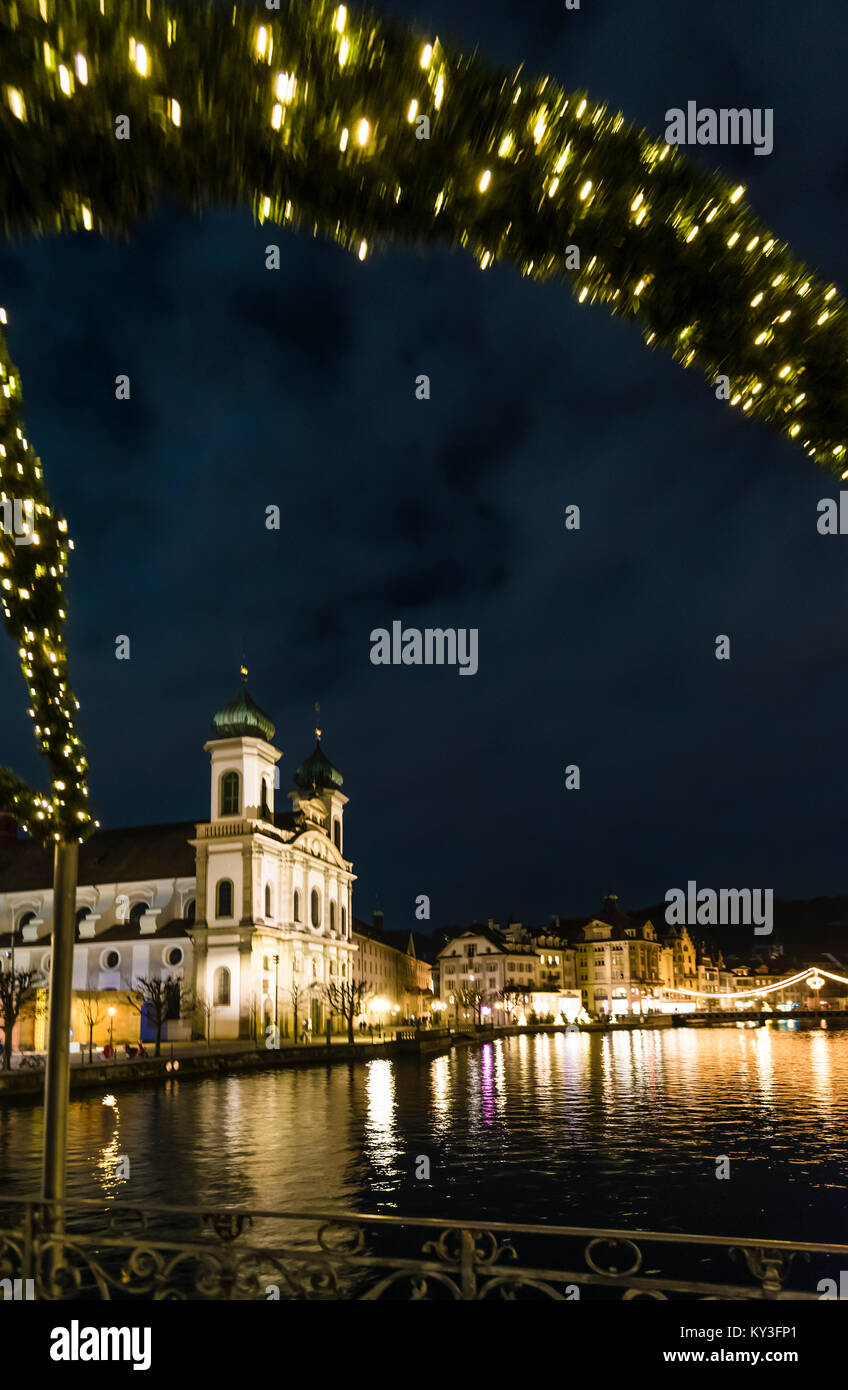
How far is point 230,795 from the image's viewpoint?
79.2m

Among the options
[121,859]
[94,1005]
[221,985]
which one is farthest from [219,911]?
[121,859]

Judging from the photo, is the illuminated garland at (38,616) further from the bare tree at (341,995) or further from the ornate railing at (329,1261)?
the bare tree at (341,995)

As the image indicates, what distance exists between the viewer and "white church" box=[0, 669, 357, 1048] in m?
74.0

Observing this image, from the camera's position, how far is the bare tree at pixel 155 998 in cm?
6700

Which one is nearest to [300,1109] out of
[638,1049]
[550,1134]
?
[550,1134]

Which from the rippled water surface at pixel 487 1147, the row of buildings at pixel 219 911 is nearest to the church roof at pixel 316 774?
the row of buildings at pixel 219 911

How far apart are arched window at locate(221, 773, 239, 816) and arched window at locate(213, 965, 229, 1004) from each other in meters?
11.2

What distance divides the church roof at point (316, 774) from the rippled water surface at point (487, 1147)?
46299 millimetres

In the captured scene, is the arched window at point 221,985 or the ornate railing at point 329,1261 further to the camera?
the arched window at point 221,985

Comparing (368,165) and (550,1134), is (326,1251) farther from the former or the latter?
(550,1134)

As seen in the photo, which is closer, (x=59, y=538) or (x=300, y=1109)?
(x=59, y=538)

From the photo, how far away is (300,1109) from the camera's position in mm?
36406
